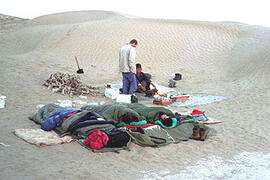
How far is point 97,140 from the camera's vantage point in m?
4.66

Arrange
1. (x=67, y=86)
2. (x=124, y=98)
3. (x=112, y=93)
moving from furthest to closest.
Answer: (x=67, y=86) < (x=112, y=93) < (x=124, y=98)

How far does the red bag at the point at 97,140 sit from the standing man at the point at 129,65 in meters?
4.06

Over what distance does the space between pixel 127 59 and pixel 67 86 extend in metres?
2.13

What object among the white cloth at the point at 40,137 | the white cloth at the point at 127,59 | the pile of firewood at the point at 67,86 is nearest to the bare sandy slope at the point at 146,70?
the white cloth at the point at 40,137

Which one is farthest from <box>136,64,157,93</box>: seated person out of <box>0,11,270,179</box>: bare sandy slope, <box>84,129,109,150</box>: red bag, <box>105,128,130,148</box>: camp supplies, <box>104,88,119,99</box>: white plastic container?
<box>84,129,109,150</box>: red bag

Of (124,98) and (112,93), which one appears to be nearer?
(124,98)

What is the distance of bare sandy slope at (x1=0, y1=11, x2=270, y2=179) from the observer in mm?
4273

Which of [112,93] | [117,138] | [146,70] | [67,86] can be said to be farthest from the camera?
[146,70]

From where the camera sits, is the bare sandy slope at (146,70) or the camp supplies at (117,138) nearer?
the bare sandy slope at (146,70)

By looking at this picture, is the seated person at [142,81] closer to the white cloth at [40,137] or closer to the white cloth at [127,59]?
the white cloth at [127,59]

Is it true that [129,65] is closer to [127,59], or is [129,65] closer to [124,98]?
[127,59]

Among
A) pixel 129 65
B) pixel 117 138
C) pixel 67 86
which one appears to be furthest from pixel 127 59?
pixel 117 138

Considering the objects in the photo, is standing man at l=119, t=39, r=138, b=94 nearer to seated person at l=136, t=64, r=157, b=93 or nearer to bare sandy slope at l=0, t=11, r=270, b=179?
seated person at l=136, t=64, r=157, b=93

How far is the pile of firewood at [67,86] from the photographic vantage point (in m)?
9.28
